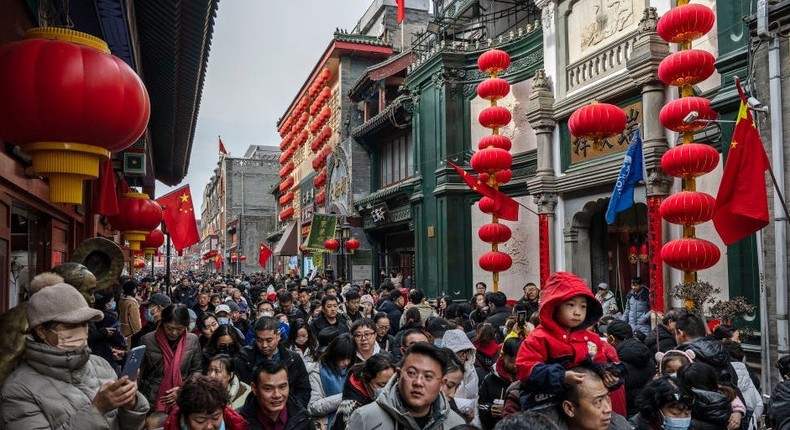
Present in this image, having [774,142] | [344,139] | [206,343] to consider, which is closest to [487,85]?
[774,142]

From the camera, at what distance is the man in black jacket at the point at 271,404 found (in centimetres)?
382

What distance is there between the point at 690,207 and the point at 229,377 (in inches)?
272

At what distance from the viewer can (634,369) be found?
498 cm

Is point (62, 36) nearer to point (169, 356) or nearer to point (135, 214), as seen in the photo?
point (169, 356)

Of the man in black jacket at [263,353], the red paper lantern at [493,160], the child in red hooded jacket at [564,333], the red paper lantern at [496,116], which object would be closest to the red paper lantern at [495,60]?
the red paper lantern at [496,116]

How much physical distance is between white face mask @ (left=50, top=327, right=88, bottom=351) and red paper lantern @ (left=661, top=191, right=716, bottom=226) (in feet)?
26.9

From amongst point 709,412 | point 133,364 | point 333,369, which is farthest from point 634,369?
point 133,364

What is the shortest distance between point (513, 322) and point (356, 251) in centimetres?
2059

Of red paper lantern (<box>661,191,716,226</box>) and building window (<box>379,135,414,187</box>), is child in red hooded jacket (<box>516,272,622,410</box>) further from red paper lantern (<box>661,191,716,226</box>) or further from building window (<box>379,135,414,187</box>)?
building window (<box>379,135,414,187</box>)

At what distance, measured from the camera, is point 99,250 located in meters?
6.23

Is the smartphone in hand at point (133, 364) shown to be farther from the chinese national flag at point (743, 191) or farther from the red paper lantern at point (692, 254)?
the red paper lantern at point (692, 254)

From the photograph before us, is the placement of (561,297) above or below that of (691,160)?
below

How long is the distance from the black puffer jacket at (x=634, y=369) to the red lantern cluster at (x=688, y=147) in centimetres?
443

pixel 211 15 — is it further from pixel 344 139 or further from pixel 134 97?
pixel 344 139
